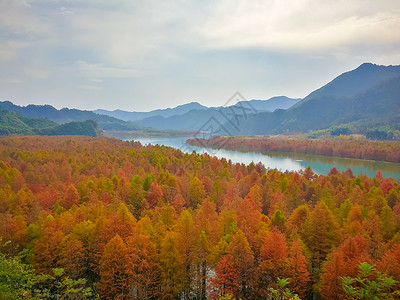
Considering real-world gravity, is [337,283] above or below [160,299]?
above

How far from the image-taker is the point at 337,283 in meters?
21.3

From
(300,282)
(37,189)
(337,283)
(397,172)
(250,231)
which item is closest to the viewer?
(337,283)

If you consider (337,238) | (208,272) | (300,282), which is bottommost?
(208,272)

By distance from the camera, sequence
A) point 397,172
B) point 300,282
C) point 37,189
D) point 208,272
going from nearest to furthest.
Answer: point 300,282, point 208,272, point 37,189, point 397,172

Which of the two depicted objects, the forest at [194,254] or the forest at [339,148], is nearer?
the forest at [194,254]

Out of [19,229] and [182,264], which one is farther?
[19,229]

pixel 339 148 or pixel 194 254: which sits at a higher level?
pixel 339 148

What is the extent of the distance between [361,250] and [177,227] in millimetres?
16514

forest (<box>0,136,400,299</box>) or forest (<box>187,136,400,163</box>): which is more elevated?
forest (<box>187,136,400,163</box>)

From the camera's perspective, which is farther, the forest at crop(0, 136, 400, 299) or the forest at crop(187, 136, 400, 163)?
the forest at crop(187, 136, 400, 163)

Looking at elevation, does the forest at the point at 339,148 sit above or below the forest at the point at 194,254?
above

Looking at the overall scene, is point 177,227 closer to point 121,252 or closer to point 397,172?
point 121,252

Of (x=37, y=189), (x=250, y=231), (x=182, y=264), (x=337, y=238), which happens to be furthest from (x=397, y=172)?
(x=37, y=189)

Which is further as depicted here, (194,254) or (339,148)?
(339,148)
